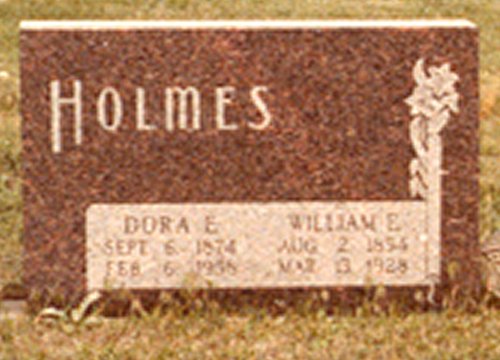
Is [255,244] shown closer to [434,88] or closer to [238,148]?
[238,148]

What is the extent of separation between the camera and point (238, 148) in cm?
573

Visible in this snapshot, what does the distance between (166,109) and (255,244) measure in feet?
1.96

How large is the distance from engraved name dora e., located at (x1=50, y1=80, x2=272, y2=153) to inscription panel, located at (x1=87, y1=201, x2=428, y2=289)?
29 centimetres

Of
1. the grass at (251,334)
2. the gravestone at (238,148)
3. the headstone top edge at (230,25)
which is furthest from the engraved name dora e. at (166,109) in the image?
the grass at (251,334)

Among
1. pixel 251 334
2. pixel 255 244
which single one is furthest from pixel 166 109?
pixel 251 334

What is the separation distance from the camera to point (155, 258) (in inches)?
227

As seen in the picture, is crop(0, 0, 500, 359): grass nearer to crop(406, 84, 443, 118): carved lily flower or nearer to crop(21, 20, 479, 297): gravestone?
crop(21, 20, 479, 297): gravestone

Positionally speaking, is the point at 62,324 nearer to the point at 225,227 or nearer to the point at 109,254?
the point at 109,254

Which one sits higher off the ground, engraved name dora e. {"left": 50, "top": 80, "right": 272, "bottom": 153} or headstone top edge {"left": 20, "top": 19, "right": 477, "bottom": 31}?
headstone top edge {"left": 20, "top": 19, "right": 477, "bottom": 31}

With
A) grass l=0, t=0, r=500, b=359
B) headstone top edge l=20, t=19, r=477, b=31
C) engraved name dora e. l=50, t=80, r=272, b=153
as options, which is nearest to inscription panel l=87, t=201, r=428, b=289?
grass l=0, t=0, r=500, b=359

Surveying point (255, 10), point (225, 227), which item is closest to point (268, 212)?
point (225, 227)

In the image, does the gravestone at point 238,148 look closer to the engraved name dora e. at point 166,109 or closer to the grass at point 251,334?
the engraved name dora e. at point 166,109

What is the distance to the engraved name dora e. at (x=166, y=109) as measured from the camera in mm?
5672

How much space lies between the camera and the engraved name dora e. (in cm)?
567
